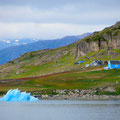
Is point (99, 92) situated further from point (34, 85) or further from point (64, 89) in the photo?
point (34, 85)

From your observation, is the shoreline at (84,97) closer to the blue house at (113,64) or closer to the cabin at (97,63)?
the blue house at (113,64)

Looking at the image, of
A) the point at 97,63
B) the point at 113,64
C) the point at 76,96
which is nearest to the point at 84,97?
the point at 76,96

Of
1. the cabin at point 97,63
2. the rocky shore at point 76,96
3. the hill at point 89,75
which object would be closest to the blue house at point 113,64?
the hill at point 89,75

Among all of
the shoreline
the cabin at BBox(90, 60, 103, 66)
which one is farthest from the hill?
the shoreline

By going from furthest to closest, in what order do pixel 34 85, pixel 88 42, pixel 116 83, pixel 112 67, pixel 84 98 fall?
pixel 88 42, pixel 112 67, pixel 34 85, pixel 116 83, pixel 84 98

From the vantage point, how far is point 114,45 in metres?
184

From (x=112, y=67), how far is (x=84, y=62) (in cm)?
2899

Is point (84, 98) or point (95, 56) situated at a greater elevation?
point (95, 56)

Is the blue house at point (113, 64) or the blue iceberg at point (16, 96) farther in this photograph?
the blue house at point (113, 64)

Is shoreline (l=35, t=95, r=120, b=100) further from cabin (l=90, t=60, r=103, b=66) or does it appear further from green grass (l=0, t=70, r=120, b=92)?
cabin (l=90, t=60, r=103, b=66)

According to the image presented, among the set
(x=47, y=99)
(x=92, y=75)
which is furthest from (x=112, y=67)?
(x=47, y=99)

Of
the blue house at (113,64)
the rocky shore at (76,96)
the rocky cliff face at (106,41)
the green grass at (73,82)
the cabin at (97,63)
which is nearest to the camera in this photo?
the rocky shore at (76,96)

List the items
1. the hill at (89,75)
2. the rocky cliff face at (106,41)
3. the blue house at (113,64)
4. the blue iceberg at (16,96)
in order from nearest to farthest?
1. the blue iceberg at (16,96)
2. the hill at (89,75)
3. the blue house at (113,64)
4. the rocky cliff face at (106,41)

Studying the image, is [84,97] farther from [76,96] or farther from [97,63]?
[97,63]
